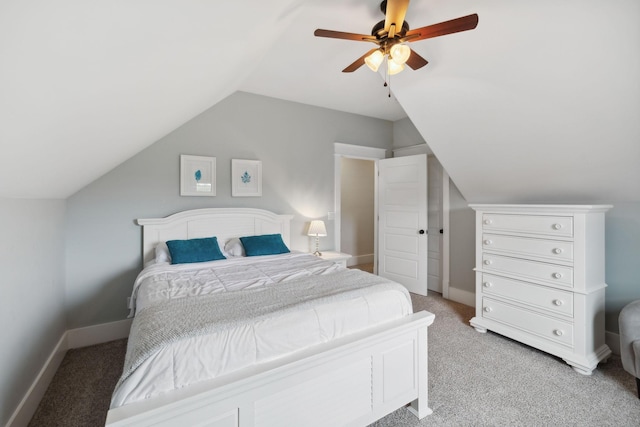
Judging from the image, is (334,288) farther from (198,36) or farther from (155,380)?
(198,36)

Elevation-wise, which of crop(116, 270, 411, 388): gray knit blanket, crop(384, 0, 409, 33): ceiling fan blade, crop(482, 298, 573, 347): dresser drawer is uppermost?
crop(384, 0, 409, 33): ceiling fan blade

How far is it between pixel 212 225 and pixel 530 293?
10.4ft

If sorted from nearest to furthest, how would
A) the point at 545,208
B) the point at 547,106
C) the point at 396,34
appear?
the point at 396,34 → the point at 547,106 → the point at 545,208

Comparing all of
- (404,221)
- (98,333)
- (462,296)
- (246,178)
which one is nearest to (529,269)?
(462,296)

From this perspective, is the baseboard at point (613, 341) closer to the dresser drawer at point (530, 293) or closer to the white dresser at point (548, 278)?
the white dresser at point (548, 278)

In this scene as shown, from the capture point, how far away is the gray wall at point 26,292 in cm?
155

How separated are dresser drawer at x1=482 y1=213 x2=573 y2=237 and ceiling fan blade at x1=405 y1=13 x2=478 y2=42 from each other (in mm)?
1751

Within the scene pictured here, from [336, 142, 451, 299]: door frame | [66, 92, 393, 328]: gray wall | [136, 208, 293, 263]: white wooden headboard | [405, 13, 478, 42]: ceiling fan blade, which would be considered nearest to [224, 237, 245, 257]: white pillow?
[136, 208, 293, 263]: white wooden headboard

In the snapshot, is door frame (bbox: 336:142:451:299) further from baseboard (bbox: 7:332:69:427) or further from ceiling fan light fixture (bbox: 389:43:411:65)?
baseboard (bbox: 7:332:69:427)

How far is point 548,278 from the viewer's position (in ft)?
8.13

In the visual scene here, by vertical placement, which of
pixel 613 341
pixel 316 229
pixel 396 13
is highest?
pixel 396 13

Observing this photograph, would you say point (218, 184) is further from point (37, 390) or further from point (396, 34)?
point (396, 34)

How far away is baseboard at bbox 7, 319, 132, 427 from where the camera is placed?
174cm

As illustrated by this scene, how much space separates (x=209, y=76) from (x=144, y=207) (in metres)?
1.75
